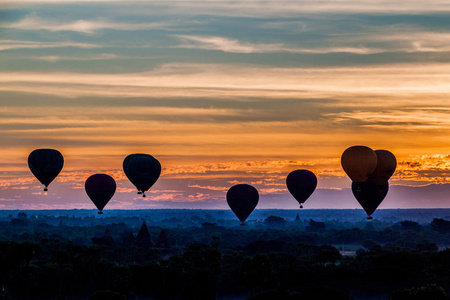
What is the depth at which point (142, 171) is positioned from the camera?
112 m

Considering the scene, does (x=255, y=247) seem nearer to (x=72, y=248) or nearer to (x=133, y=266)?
(x=133, y=266)

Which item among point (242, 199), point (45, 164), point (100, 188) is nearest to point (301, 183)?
point (242, 199)

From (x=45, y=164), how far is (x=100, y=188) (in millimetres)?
22681

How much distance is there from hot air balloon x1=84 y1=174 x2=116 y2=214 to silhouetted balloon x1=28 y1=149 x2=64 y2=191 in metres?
19.0

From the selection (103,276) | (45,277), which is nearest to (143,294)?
(103,276)

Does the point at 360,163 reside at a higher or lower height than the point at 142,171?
higher

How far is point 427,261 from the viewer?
127 metres

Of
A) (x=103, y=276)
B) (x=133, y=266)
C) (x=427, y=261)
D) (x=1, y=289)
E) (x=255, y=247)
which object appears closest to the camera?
(x=1, y=289)

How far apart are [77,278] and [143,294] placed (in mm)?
10308

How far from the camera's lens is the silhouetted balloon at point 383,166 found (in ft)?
312

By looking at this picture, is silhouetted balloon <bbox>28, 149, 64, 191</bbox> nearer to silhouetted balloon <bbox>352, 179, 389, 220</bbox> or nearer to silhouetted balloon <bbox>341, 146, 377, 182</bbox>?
silhouetted balloon <bbox>341, 146, 377, 182</bbox>

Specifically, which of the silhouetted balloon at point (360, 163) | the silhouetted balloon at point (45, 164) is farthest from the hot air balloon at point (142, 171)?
the silhouetted balloon at point (360, 163)

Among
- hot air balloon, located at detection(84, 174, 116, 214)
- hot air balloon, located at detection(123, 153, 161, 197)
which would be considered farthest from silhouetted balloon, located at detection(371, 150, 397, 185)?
hot air balloon, located at detection(84, 174, 116, 214)

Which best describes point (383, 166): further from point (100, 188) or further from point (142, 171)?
point (100, 188)
